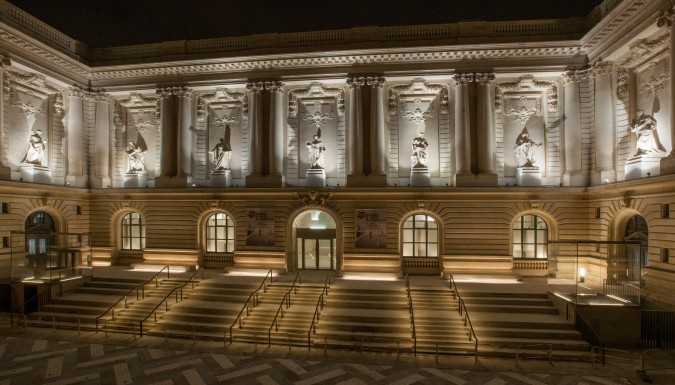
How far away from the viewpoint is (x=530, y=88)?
20812 mm

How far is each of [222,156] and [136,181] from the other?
5958 millimetres

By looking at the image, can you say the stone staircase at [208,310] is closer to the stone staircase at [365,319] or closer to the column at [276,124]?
the stone staircase at [365,319]

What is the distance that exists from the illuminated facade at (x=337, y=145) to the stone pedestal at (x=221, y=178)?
9 centimetres

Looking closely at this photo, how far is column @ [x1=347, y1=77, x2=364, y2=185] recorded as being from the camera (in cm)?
2109

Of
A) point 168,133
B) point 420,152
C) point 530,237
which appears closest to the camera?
point 530,237

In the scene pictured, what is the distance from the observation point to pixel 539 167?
2066 centimetres

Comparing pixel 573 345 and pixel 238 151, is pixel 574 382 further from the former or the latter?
pixel 238 151

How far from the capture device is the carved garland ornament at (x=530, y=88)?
2058 cm

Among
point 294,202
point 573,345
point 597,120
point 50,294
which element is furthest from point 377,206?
point 50,294

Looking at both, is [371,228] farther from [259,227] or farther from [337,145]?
[259,227]

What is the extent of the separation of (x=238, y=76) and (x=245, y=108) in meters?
1.86

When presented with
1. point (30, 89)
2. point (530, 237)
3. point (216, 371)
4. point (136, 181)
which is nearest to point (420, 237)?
point (530, 237)

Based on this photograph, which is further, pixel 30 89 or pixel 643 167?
pixel 30 89

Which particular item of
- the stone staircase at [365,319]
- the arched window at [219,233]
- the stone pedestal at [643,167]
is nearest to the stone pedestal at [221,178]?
the arched window at [219,233]
